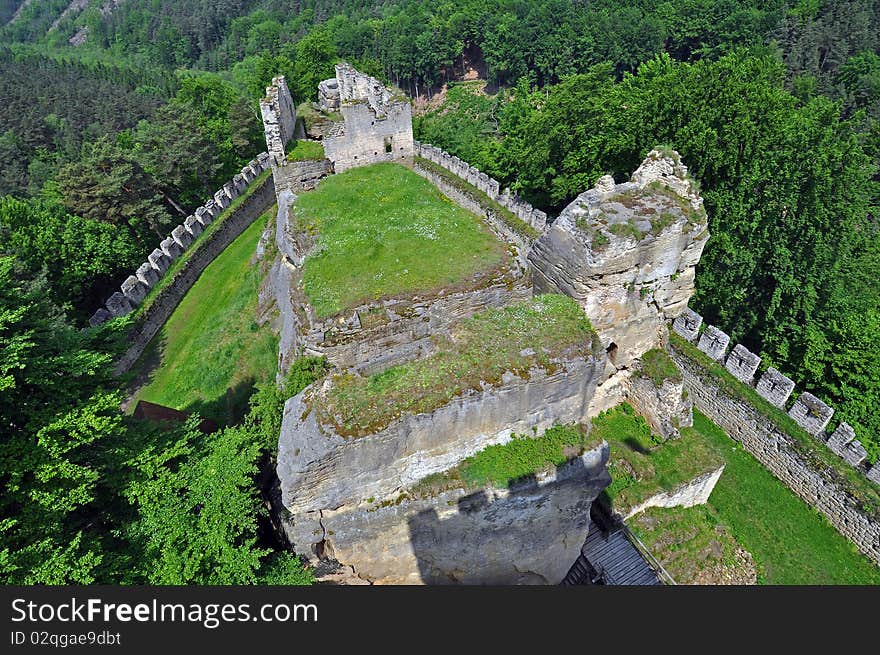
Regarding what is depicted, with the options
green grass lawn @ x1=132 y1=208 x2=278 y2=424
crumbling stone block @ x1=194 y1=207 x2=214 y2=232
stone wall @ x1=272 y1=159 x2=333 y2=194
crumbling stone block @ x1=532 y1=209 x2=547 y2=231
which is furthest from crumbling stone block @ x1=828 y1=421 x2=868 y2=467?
crumbling stone block @ x1=194 y1=207 x2=214 y2=232

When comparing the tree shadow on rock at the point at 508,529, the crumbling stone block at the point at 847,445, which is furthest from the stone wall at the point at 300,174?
the crumbling stone block at the point at 847,445

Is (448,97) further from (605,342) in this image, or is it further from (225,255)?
(605,342)

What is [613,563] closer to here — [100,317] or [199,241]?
[100,317]

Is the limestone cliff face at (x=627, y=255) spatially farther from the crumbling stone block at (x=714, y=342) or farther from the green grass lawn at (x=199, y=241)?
the green grass lawn at (x=199, y=241)

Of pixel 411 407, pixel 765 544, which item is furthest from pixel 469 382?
pixel 765 544

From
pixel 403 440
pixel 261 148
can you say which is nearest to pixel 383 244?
pixel 403 440
